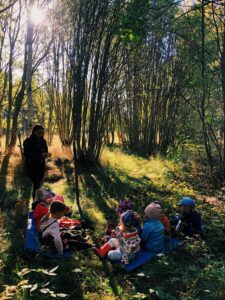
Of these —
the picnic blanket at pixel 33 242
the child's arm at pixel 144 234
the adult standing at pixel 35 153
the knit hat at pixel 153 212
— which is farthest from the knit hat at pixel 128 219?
the adult standing at pixel 35 153

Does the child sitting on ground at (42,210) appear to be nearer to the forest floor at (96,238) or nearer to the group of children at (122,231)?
the group of children at (122,231)

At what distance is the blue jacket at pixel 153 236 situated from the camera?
15.9ft

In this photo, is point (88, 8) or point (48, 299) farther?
point (88, 8)

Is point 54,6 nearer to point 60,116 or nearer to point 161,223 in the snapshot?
point 60,116

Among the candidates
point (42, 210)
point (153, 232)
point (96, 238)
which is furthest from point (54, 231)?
point (153, 232)

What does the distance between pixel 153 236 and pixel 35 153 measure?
2.97 metres

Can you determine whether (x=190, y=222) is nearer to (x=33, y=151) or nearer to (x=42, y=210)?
(x=42, y=210)

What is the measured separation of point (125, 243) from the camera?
15.1 ft

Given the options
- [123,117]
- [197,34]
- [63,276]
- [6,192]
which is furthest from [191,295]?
[123,117]

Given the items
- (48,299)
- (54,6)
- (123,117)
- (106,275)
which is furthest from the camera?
(123,117)

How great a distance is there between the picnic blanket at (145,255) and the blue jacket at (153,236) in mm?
83

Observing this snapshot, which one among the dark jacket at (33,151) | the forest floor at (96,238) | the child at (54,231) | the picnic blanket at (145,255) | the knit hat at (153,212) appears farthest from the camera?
the dark jacket at (33,151)

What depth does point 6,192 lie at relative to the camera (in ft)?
24.7

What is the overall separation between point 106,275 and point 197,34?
29.5 ft
